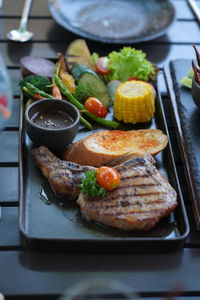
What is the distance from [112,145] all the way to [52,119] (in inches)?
14.5

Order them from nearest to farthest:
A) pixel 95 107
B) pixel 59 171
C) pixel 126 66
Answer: pixel 59 171
pixel 95 107
pixel 126 66

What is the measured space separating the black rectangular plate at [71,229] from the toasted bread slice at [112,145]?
0.65 feet

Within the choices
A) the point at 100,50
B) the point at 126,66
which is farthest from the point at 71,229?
the point at 100,50

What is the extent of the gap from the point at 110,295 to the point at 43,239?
29.9 inches

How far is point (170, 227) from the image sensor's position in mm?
2295

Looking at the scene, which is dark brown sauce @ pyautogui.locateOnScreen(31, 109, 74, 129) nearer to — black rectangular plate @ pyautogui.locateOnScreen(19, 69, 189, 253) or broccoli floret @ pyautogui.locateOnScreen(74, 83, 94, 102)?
black rectangular plate @ pyautogui.locateOnScreen(19, 69, 189, 253)

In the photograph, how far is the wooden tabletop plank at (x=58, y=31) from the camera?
3.82 m

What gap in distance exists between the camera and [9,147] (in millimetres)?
2770

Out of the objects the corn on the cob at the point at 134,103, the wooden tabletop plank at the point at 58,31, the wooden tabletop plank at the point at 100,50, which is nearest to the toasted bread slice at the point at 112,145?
the corn on the cob at the point at 134,103

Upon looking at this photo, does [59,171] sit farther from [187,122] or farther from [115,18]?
[115,18]

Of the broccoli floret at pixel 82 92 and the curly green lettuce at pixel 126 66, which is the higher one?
the curly green lettuce at pixel 126 66

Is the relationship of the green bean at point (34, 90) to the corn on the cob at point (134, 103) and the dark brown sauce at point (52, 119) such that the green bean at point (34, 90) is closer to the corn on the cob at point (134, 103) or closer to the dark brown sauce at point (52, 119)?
the dark brown sauce at point (52, 119)

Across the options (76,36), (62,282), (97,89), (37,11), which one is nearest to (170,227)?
(62,282)

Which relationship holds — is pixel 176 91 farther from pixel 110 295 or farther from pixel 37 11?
pixel 110 295
